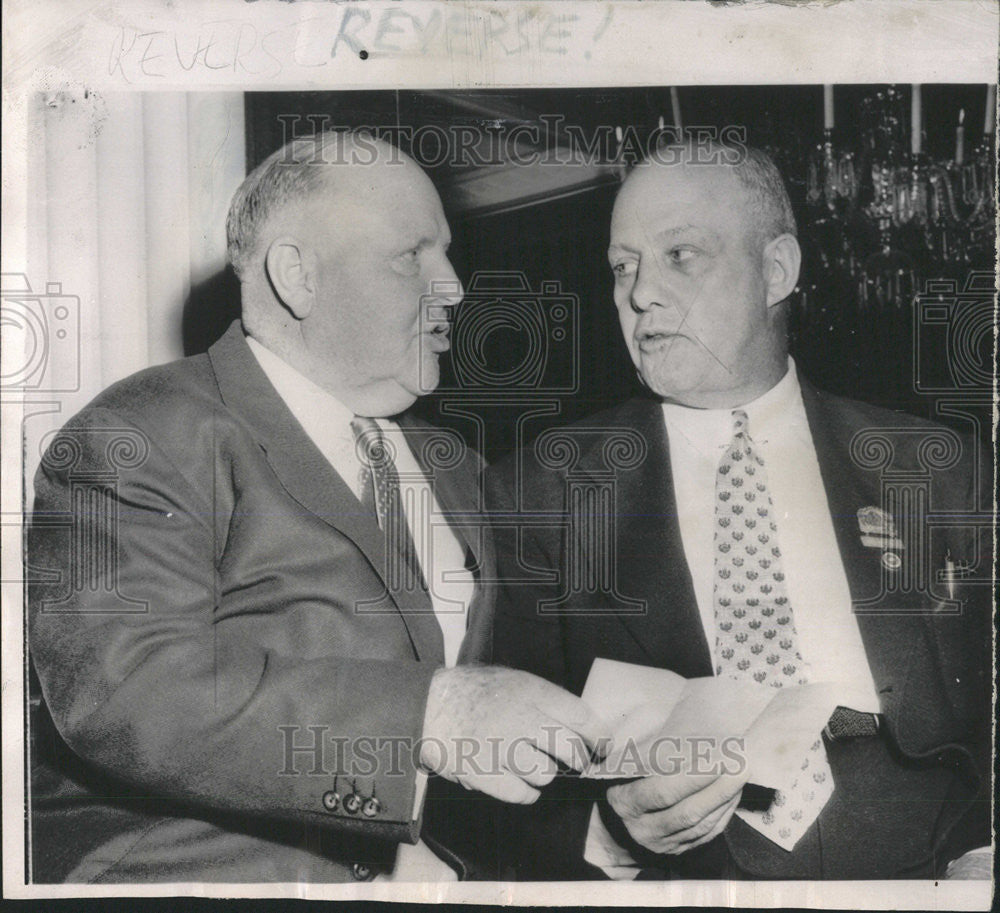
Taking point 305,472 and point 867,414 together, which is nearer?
point 305,472

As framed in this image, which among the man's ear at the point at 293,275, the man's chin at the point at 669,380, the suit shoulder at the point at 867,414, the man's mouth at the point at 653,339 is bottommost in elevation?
the suit shoulder at the point at 867,414

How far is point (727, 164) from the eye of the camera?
7.28ft

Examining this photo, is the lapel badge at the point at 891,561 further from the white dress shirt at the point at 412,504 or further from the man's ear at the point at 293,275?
the man's ear at the point at 293,275

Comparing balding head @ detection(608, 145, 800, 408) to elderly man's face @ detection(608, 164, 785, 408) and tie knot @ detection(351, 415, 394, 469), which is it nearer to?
elderly man's face @ detection(608, 164, 785, 408)

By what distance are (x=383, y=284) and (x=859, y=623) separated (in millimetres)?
1046

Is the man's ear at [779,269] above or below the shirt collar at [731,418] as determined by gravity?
above

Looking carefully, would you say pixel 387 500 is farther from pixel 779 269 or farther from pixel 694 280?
pixel 779 269

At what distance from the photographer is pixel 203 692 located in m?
2.12

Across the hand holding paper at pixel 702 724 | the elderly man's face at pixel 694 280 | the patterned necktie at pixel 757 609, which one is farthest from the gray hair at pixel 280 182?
the hand holding paper at pixel 702 724

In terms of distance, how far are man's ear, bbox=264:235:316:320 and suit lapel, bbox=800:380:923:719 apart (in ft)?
2.96

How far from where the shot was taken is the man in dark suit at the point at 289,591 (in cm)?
214

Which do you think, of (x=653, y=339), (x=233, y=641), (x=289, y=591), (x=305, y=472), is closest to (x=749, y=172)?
(x=653, y=339)

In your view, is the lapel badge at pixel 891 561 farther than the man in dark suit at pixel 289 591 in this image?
Yes

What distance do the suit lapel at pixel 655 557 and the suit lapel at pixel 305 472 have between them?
0.36 metres
